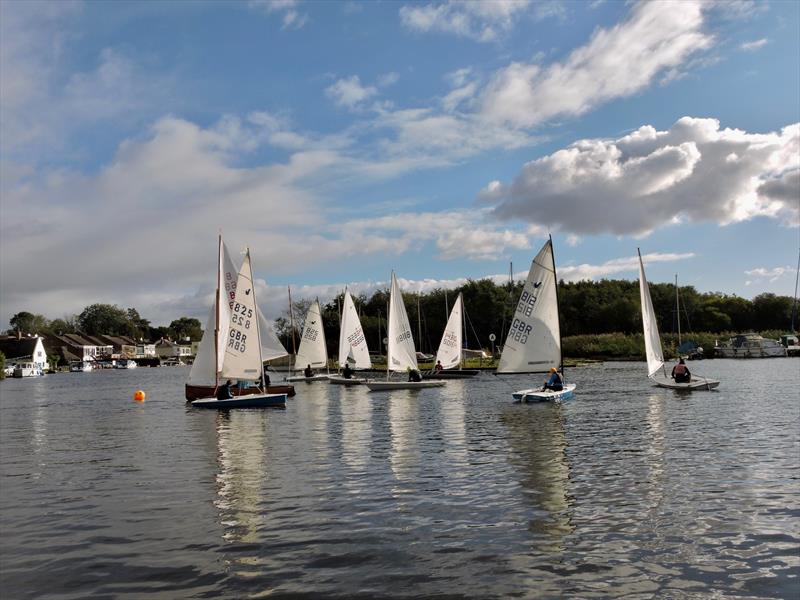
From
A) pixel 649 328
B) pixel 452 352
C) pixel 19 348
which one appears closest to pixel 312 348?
pixel 452 352

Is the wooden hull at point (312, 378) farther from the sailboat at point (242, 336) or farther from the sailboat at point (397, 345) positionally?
the sailboat at point (242, 336)

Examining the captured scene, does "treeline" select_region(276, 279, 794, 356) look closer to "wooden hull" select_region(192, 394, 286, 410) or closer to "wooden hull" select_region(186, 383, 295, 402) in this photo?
"wooden hull" select_region(186, 383, 295, 402)

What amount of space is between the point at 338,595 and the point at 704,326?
14510 cm

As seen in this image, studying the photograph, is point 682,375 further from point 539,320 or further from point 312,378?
point 312,378

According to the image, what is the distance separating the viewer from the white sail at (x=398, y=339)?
5441cm

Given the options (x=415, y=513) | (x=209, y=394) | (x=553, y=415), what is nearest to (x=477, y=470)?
(x=415, y=513)

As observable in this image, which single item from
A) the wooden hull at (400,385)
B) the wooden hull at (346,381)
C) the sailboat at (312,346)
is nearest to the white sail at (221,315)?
the wooden hull at (400,385)

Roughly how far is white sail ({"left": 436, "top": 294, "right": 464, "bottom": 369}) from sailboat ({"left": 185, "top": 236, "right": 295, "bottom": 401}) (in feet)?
67.2

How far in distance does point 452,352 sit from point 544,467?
5081cm

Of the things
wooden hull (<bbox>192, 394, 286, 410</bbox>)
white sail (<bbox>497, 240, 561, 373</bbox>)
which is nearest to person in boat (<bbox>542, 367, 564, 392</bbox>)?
white sail (<bbox>497, 240, 561, 373</bbox>)

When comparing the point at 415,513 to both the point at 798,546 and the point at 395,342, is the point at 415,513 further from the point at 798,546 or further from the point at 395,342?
the point at 395,342

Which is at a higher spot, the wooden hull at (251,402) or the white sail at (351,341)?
the white sail at (351,341)

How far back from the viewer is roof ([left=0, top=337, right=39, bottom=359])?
165812 mm

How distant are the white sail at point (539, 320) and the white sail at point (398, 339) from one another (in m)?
12.7
